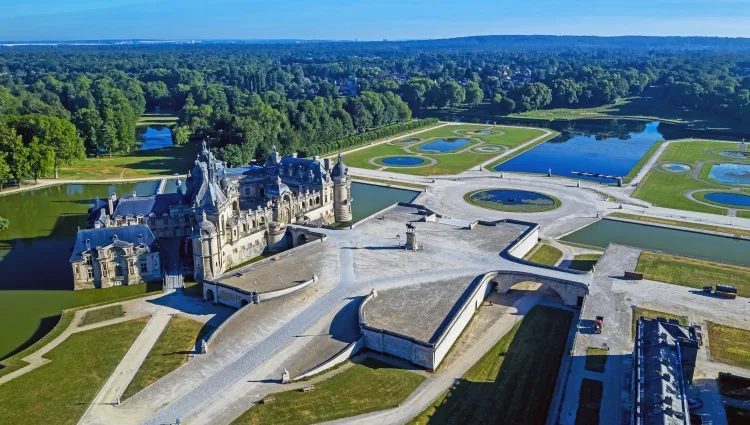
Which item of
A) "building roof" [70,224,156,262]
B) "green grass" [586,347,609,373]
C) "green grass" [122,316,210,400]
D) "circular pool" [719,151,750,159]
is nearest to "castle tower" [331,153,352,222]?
"building roof" [70,224,156,262]

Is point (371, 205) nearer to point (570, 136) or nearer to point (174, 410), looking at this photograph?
point (174, 410)

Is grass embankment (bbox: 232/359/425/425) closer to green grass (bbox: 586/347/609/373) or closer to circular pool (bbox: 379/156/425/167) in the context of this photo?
green grass (bbox: 586/347/609/373)

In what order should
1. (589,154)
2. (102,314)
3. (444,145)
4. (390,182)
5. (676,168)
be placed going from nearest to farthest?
(102,314) < (390,182) < (676,168) < (589,154) < (444,145)

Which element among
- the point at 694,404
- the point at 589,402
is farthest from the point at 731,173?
the point at 589,402

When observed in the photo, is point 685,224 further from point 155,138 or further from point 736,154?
point 155,138

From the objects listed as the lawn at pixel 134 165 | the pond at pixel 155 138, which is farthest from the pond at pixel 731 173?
the pond at pixel 155 138
